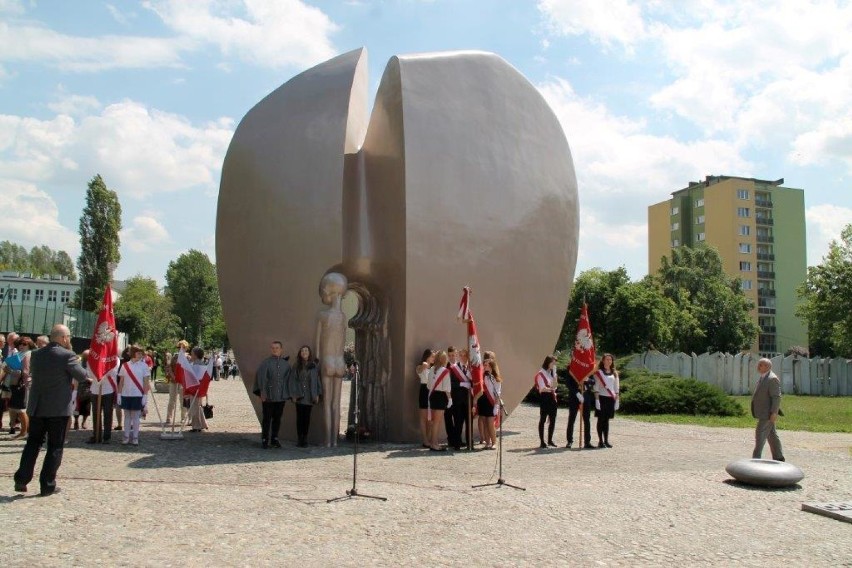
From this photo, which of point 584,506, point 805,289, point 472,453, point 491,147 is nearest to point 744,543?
point 584,506

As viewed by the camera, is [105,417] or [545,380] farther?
[545,380]

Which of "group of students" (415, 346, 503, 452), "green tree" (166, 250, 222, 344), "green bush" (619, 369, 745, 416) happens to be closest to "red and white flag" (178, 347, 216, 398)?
"group of students" (415, 346, 503, 452)

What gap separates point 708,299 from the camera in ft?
207

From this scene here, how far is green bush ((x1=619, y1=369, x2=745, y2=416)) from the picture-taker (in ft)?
70.0

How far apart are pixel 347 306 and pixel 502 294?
1462cm

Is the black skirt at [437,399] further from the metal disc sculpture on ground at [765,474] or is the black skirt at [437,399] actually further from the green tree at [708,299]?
A: the green tree at [708,299]

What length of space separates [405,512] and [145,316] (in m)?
53.1

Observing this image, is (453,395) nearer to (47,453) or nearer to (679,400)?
(47,453)

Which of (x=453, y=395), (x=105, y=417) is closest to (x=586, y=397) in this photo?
(x=453, y=395)

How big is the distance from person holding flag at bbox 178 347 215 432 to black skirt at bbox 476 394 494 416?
521 cm

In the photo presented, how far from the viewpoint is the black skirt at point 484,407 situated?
41.8 feet

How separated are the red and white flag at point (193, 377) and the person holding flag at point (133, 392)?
1.37 metres

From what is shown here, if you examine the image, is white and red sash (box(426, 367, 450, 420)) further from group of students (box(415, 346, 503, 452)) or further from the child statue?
the child statue

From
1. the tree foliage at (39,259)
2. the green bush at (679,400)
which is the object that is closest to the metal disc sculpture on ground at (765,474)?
the green bush at (679,400)
